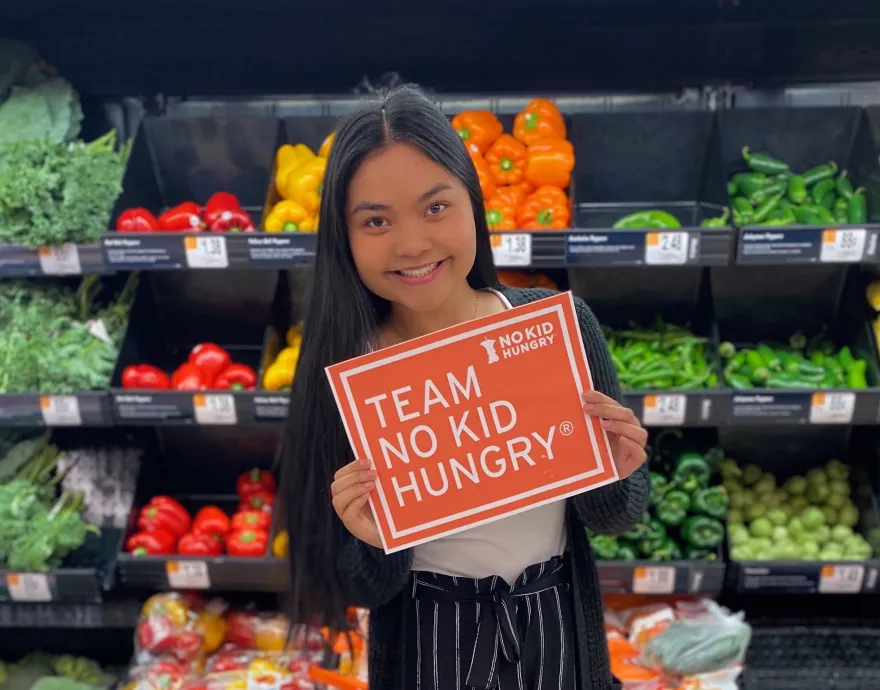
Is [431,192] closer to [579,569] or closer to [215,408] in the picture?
[579,569]

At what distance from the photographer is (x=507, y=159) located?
238cm

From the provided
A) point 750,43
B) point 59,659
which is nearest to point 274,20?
point 750,43

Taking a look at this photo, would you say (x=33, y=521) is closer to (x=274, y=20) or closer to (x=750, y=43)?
(x=274, y=20)

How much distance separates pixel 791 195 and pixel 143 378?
198cm

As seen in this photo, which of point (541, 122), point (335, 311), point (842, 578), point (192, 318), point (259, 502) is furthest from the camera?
point (192, 318)

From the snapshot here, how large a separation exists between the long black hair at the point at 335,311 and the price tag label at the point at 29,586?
42.9 inches

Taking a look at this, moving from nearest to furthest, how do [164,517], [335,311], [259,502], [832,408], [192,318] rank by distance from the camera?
[335,311] < [832,408] < [164,517] < [259,502] < [192,318]

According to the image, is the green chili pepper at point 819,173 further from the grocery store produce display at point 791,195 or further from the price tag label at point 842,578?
the price tag label at point 842,578

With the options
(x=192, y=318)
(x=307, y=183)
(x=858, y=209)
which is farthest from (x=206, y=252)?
(x=858, y=209)

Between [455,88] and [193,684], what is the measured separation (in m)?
1.99

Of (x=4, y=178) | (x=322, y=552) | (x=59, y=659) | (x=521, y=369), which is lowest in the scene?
(x=59, y=659)

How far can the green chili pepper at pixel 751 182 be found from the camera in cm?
228

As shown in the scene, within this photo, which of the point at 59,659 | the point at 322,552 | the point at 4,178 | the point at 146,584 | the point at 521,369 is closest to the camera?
the point at 521,369

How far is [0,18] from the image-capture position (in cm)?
238
